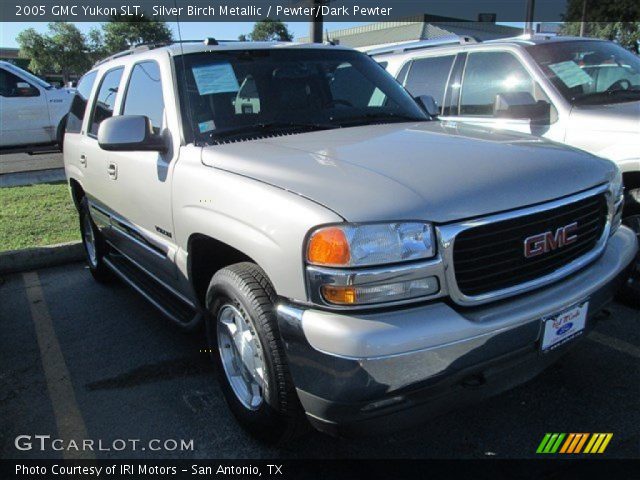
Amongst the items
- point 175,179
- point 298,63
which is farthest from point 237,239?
point 298,63

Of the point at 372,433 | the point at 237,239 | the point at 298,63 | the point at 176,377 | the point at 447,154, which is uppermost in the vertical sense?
the point at 298,63

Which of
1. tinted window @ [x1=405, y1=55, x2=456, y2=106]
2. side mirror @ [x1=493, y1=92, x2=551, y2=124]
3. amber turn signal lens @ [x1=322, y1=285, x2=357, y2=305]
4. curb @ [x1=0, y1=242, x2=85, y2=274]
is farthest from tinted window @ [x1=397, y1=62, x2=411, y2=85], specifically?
amber turn signal lens @ [x1=322, y1=285, x2=357, y2=305]

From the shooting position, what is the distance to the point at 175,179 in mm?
2902

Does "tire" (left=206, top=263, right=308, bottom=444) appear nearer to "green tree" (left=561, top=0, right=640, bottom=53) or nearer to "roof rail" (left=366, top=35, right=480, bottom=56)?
"roof rail" (left=366, top=35, right=480, bottom=56)

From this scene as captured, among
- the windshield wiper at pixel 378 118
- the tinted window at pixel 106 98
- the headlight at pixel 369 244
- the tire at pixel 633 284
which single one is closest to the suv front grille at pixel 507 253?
the headlight at pixel 369 244

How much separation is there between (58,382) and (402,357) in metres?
2.46

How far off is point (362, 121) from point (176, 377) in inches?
76.8

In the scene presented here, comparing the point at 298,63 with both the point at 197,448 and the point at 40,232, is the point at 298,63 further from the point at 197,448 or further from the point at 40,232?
the point at 40,232

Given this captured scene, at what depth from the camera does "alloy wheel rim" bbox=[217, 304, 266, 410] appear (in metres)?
2.47

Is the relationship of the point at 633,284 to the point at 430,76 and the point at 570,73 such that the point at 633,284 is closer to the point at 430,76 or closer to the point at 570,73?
the point at 570,73

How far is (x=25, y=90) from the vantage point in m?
11.3

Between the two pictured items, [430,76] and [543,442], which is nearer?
[543,442]

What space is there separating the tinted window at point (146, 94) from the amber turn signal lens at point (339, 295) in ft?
5.90

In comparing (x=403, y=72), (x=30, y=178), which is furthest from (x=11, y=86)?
(x=403, y=72)
